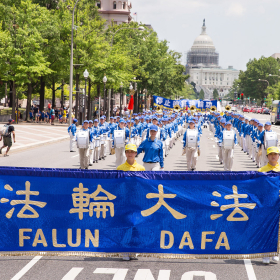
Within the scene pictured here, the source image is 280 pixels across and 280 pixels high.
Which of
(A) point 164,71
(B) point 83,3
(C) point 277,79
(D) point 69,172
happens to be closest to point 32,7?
(B) point 83,3

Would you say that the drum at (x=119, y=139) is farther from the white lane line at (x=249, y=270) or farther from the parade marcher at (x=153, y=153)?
the white lane line at (x=249, y=270)

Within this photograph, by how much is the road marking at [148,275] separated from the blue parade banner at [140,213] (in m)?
Answer: 0.25

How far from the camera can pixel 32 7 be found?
4753cm

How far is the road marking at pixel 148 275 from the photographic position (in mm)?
6898

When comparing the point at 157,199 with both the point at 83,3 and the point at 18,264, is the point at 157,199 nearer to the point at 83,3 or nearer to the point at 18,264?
the point at 18,264

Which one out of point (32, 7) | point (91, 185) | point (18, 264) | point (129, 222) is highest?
point (32, 7)

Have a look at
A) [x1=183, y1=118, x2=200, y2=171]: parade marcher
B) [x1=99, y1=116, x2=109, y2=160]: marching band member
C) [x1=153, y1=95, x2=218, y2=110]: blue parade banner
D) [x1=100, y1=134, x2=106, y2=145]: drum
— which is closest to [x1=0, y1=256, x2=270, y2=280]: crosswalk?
[x1=183, y1=118, x2=200, y2=171]: parade marcher

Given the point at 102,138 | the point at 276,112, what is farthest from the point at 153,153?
the point at 276,112

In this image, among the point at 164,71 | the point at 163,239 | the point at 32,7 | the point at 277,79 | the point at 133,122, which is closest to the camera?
the point at 163,239

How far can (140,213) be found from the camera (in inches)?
292

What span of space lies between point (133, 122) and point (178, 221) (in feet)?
52.3

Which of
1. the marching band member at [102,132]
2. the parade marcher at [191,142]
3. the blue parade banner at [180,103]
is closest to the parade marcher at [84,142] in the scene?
the marching band member at [102,132]

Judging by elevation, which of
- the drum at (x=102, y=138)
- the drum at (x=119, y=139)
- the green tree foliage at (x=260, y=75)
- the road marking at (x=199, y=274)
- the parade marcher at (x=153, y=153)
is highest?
the green tree foliage at (x=260, y=75)

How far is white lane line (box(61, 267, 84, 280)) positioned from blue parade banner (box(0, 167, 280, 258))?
22 centimetres
